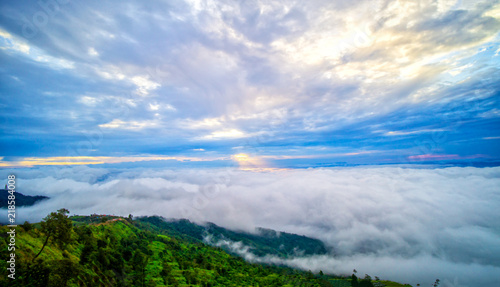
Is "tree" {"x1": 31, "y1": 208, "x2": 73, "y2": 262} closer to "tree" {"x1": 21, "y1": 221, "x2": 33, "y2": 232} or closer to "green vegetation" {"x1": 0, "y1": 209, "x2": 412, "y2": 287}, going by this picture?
"green vegetation" {"x1": 0, "y1": 209, "x2": 412, "y2": 287}

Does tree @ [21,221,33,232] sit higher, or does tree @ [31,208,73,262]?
tree @ [31,208,73,262]

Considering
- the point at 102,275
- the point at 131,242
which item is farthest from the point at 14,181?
the point at 131,242

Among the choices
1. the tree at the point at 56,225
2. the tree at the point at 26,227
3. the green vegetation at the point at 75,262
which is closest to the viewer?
the green vegetation at the point at 75,262

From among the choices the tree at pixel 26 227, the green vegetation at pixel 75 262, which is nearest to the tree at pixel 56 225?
the green vegetation at pixel 75 262

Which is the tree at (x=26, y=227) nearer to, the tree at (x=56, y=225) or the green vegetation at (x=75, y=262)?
the green vegetation at (x=75, y=262)

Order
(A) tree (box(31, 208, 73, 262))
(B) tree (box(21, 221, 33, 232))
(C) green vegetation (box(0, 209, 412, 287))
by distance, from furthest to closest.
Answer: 1. (B) tree (box(21, 221, 33, 232))
2. (A) tree (box(31, 208, 73, 262))
3. (C) green vegetation (box(0, 209, 412, 287))

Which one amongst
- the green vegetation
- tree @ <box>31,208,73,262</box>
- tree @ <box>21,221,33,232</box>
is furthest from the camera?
tree @ <box>21,221,33,232</box>

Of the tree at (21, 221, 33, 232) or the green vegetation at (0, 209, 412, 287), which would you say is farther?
the tree at (21, 221, 33, 232)

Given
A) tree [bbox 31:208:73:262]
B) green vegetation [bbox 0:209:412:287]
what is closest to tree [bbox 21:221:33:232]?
green vegetation [bbox 0:209:412:287]

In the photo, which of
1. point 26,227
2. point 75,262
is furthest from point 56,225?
point 26,227

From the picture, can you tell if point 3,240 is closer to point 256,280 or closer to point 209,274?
point 209,274

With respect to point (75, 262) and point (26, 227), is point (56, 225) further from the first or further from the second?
point (26, 227)

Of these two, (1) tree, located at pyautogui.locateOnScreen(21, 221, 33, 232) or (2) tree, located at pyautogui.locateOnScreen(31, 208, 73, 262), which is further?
(1) tree, located at pyautogui.locateOnScreen(21, 221, 33, 232)

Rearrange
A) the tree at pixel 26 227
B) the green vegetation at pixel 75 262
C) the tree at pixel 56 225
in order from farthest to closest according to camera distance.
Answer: the tree at pixel 26 227 < the tree at pixel 56 225 < the green vegetation at pixel 75 262
